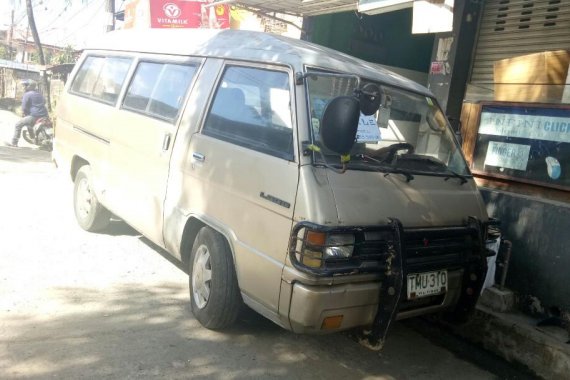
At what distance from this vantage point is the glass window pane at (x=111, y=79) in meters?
5.08

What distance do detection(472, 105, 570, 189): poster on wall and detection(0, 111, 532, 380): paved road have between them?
5.74ft

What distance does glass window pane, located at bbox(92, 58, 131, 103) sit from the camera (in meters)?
5.08

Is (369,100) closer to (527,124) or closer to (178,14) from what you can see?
(527,124)

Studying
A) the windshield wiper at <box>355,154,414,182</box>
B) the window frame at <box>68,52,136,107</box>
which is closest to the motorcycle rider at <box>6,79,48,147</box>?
the window frame at <box>68,52,136,107</box>

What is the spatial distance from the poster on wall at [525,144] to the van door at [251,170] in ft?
8.20

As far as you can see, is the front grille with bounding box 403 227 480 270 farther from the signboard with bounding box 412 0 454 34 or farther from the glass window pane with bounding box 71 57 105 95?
the glass window pane with bounding box 71 57 105 95

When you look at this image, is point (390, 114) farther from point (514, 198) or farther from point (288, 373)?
point (288, 373)

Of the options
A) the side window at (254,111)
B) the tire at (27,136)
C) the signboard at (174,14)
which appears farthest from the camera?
the tire at (27,136)

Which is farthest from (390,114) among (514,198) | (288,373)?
(288,373)

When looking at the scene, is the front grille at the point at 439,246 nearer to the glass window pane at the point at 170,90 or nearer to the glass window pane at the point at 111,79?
the glass window pane at the point at 170,90

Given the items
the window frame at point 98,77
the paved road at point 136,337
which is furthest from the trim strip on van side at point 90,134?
the paved road at point 136,337

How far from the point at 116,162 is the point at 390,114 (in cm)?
257

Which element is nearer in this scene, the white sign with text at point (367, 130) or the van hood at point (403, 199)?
the van hood at point (403, 199)

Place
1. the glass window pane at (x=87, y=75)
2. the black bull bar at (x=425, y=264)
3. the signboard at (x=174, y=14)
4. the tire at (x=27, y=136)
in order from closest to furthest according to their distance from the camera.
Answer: the black bull bar at (x=425, y=264)
the glass window pane at (x=87, y=75)
the signboard at (x=174, y=14)
the tire at (x=27, y=136)
